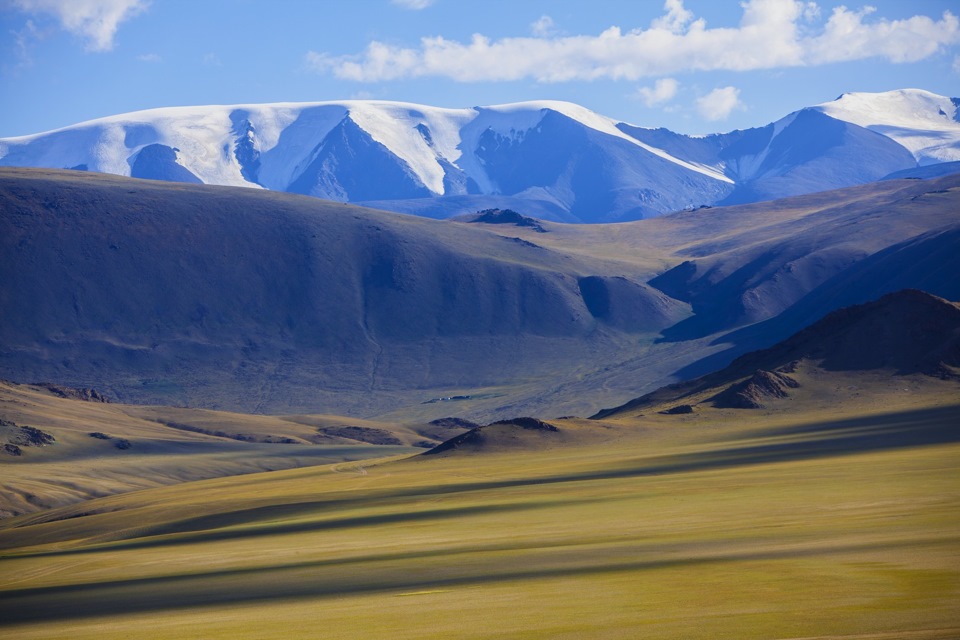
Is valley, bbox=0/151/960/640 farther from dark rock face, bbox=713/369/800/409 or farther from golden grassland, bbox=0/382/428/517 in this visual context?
golden grassland, bbox=0/382/428/517

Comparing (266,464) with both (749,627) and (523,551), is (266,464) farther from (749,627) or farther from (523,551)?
(749,627)

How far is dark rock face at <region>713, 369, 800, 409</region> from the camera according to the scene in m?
137

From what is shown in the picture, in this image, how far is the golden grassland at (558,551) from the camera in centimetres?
3048

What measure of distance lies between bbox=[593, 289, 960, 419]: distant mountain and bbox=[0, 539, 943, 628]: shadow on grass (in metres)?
92.3

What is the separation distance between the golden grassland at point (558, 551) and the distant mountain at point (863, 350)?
27.2 m

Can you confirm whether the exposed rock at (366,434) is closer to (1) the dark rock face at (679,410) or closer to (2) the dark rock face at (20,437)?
(2) the dark rock face at (20,437)

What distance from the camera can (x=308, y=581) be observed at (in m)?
46.9

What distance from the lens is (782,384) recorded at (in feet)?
460

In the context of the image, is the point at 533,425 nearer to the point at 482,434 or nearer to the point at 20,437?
the point at 482,434

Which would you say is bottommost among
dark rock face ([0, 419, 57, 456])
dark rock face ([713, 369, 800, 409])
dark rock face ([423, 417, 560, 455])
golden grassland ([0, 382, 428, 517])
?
golden grassland ([0, 382, 428, 517])

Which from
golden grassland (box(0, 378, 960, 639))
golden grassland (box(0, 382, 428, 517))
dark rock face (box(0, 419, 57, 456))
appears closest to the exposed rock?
golden grassland (box(0, 382, 428, 517))

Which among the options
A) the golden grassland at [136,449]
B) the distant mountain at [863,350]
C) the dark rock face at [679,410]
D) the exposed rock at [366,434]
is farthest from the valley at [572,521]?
the exposed rock at [366,434]

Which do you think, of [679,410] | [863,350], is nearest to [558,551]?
[679,410]

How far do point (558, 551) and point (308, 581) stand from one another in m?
9.37
